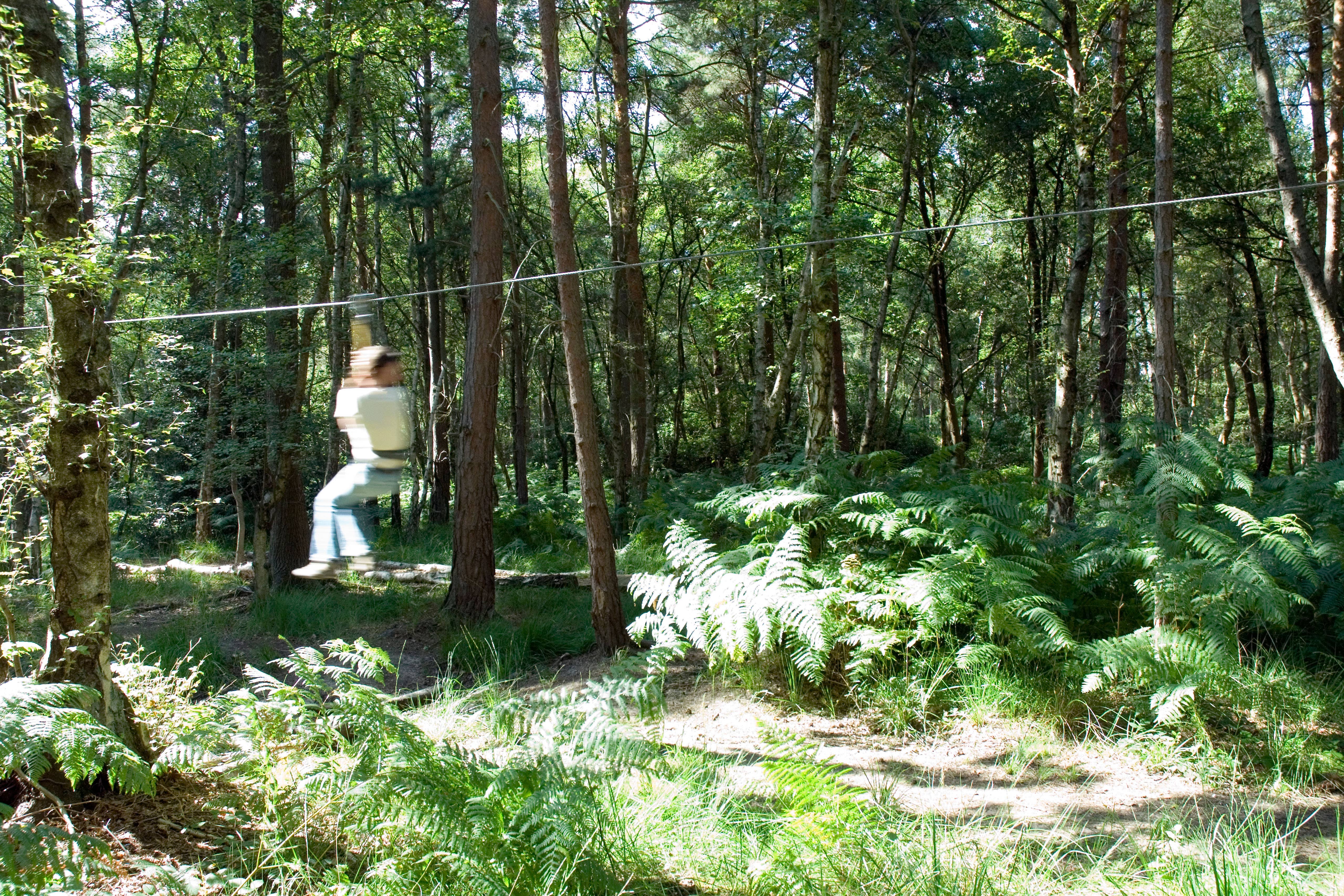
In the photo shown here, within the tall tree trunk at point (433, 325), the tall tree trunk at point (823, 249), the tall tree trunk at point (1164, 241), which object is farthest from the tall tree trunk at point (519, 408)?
the tall tree trunk at point (1164, 241)

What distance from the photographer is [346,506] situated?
6.62 m

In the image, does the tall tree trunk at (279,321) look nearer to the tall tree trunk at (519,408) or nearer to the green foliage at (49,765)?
the tall tree trunk at (519,408)

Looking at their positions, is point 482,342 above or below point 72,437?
above

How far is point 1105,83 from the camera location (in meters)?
10.2

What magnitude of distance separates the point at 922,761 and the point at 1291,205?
820 cm

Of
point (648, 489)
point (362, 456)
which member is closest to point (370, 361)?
point (362, 456)

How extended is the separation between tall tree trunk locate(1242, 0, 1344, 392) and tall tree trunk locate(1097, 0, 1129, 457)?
129 centimetres

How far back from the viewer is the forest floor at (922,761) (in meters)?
4.31

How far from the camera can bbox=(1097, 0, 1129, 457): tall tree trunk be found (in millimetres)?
10219

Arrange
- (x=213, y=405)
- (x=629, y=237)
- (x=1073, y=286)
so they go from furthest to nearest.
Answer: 1. (x=629, y=237)
2. (x=213, y=405)
3. (x=1073, y=286)

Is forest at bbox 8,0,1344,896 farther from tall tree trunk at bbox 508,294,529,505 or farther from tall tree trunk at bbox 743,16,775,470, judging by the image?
tall tree trunk at bbox 508,294,529,505

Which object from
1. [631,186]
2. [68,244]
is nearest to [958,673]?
[68,244]

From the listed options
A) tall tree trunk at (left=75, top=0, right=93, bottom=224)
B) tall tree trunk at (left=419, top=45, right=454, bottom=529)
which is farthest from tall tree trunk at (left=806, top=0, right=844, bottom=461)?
tall tree trunk at (left=75, top=0, right=93, bottom=224)

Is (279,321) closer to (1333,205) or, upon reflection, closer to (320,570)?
(320,570)
